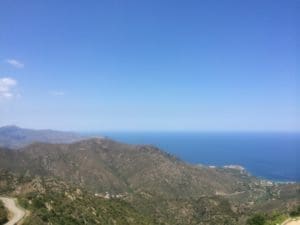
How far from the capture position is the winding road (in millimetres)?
47562

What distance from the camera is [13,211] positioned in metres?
→ 54.0

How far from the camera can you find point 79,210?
66875 mm

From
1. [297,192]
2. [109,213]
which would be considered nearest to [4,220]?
[109,213]

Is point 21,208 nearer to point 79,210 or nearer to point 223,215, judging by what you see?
point 79,210

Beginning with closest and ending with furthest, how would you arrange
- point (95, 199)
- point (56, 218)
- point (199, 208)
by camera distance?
point (56, 218), point (95, 199), point (199, 208)

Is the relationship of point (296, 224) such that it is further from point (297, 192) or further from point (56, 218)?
point (297, 192)

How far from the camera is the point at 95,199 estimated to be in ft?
274

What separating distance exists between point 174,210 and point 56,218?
8155 centimetres

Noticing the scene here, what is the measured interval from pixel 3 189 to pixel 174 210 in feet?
215

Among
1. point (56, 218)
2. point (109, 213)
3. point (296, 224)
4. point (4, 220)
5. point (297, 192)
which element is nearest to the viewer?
point (4, 220)

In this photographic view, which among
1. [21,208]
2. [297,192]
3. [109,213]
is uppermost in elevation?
[21,208]

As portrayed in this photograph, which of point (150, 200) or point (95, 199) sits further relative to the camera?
point (150, 200)

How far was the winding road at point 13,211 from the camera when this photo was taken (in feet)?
156

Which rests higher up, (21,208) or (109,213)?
(21,208)
